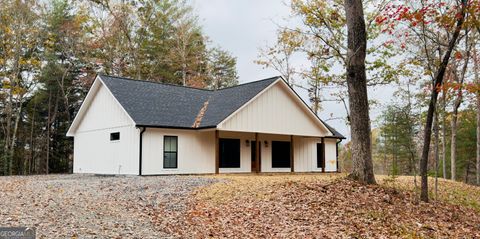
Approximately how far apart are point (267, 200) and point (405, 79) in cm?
1947

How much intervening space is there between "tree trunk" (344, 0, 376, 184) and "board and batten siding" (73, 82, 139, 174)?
10144 millimetres

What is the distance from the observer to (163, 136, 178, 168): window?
18969 mm

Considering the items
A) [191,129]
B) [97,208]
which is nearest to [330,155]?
[191,129]

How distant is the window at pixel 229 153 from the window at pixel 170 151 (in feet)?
8.20

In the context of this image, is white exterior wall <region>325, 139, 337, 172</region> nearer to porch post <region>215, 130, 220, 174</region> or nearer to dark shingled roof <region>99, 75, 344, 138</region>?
dark shingled roof <region>99, 75, 344, 138</region>

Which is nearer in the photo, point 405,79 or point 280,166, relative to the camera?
point 280,166

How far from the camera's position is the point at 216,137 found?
759 inches

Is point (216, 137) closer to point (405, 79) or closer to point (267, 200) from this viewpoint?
point (267, 200)

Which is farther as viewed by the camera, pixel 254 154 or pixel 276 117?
pixel 254 154

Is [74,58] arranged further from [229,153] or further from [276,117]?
[276,117]

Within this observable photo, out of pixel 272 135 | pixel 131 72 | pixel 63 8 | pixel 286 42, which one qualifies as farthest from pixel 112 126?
pixel 63 8

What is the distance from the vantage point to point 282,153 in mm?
23594

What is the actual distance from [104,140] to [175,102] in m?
3.85

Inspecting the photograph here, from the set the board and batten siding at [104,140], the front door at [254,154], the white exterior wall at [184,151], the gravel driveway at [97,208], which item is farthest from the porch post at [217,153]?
the gravel driveway at [97,208]
